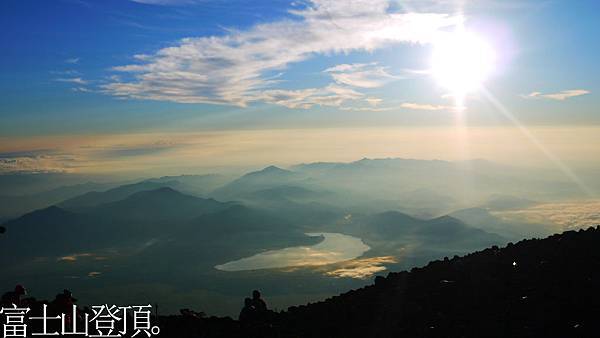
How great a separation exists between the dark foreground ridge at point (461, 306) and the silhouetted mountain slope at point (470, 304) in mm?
36

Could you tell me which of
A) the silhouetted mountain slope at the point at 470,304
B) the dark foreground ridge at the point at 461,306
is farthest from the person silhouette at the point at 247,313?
the silhouetted mountain slope at the point at 470,304

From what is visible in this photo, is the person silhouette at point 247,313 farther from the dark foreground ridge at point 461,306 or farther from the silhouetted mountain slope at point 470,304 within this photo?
the silhouetted mountain slope at point 470,304

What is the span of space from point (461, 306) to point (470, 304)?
0.44 meters

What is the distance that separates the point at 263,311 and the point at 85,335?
324 inches

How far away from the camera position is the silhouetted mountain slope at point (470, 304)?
61.1 ft

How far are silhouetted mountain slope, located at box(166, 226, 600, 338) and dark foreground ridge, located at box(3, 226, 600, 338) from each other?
4cm

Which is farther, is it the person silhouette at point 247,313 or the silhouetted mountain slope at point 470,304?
the person silhouette at point 247,313

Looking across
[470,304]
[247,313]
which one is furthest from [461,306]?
[247,313]

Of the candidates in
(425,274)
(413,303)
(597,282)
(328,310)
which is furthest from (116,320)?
(597,282)

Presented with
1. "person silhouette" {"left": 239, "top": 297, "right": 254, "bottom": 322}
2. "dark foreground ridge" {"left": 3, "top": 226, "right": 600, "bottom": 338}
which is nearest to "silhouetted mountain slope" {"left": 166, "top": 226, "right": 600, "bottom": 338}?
"dark foreground ridge" {"left": 3, "top": 226, "right": 600, "bottom": 338}

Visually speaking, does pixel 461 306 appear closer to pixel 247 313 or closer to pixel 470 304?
pixel 470 304

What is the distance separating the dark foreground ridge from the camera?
18656 mm

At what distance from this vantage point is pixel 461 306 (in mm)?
21203

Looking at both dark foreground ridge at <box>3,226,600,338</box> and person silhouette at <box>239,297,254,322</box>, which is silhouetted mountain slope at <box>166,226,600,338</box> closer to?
dark foreground ridge at <box>3,226,600,338</box>
